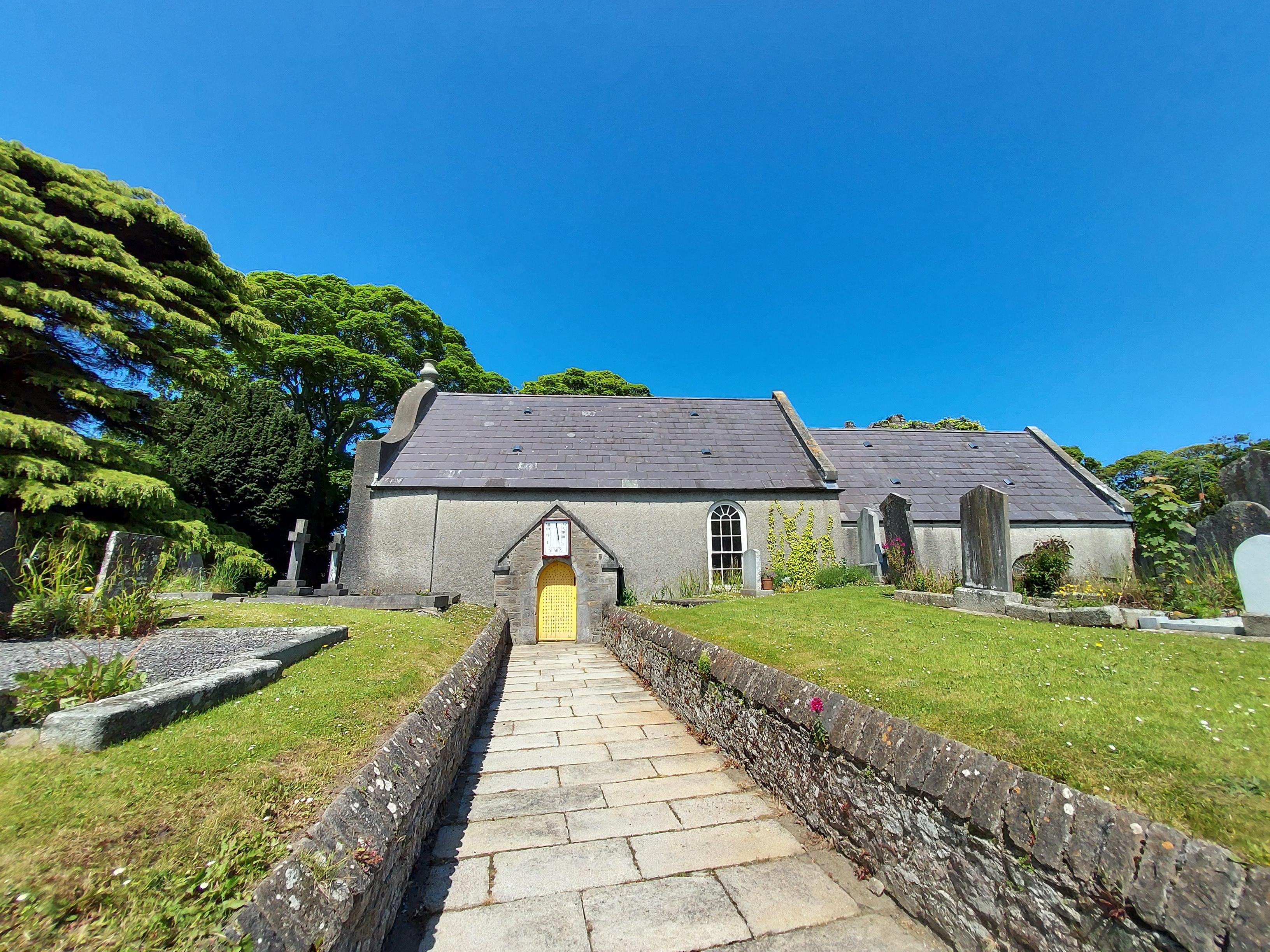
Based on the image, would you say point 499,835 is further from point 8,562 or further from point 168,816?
point 8,562

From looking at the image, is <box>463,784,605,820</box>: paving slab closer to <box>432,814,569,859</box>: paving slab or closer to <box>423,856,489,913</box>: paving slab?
<box>432,814,569,859</box>: paving slab

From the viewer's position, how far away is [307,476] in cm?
2231

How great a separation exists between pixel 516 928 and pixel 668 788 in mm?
2058

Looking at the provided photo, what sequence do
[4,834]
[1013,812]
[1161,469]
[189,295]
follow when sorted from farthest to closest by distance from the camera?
1. [1161,469]
2. [189,295]
3. [1013,812]
4. [4,834]

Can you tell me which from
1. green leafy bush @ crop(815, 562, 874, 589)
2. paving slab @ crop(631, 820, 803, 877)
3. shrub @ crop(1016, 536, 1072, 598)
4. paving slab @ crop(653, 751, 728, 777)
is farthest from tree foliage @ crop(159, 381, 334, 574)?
shrub @ crop(1016, 536, 1072, 598)

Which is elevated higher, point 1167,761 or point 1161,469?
point 1161,469

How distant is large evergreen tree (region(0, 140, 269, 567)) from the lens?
10617 millimetres

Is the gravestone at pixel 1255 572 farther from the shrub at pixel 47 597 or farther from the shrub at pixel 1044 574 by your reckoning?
the shrub at pixel 47 597

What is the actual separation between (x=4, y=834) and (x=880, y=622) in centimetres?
811

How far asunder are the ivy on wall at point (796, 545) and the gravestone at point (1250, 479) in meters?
8.93

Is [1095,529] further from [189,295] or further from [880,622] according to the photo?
[189,295]

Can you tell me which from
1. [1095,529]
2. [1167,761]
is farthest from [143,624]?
[1095,529]

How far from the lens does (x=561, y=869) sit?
3.43 meters

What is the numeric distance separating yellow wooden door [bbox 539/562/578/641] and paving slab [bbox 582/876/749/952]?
1162 centimetres
